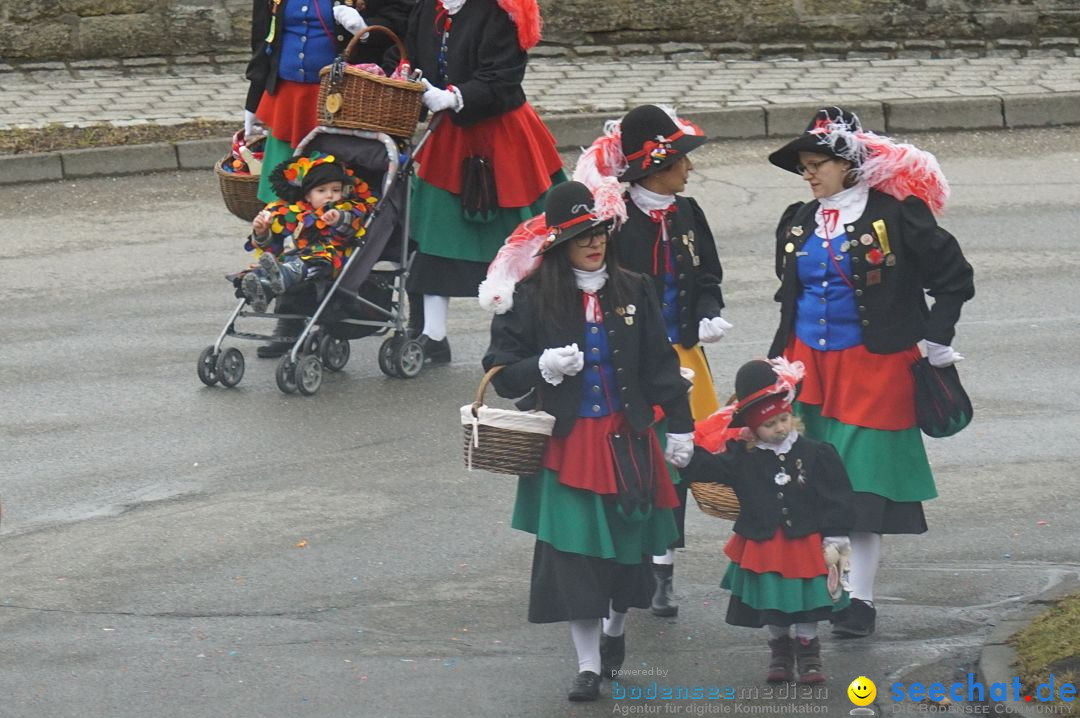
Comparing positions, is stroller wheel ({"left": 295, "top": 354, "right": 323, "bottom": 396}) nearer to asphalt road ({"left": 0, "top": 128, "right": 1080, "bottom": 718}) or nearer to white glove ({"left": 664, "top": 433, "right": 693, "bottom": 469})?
asphalt road ({"left": 0, "top": 128, "right": 1080, "bottom": 718})

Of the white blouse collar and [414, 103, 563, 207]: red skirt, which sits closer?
the white blouse collar

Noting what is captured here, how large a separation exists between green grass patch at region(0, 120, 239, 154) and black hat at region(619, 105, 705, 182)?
810cm

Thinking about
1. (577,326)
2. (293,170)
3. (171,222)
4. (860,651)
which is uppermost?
(577,326)

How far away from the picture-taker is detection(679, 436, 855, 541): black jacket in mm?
6363

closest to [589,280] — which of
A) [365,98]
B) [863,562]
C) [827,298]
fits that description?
[827,298]

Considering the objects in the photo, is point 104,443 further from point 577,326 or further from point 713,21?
point 713,21

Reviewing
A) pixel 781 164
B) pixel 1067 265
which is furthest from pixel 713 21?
pixel 781 164

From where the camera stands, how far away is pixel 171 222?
13.2 meters

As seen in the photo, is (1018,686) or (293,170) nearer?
(1018,686)

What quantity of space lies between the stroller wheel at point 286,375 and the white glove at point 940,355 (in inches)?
156

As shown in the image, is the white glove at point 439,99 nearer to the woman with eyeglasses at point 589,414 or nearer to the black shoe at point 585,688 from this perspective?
the woman with eyeglasses at point 589,414

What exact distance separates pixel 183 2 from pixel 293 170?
7.41 meters

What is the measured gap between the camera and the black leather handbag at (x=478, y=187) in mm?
9938

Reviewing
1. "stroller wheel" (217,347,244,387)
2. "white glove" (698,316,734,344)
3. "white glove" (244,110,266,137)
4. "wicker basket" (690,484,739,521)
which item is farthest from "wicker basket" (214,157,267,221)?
"wicker basket" (690,484,739,521)
